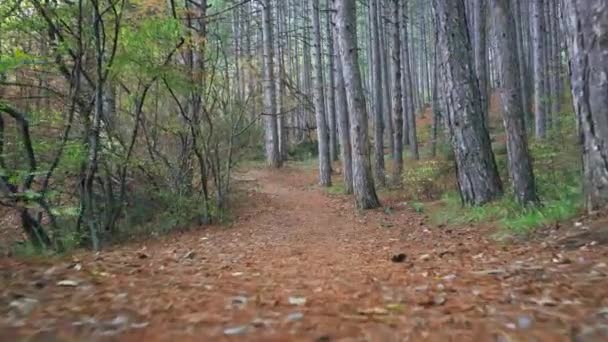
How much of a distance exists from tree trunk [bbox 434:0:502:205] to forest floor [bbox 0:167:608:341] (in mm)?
2881

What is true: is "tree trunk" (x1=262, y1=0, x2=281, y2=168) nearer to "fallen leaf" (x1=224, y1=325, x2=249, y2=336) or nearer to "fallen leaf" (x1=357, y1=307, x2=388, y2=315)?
"fallen leaf" (x1=357, y1=307, x2=388, y2=315)

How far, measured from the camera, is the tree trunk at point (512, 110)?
26.9 ft

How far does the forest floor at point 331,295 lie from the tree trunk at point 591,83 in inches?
24.9

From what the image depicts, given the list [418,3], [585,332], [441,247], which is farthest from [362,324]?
[418,3]

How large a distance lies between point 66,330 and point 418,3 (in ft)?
132

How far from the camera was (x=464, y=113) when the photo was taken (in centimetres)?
961

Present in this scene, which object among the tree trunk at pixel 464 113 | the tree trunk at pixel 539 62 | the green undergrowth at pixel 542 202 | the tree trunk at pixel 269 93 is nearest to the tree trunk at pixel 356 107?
the green undergrowth at pixel 542 202

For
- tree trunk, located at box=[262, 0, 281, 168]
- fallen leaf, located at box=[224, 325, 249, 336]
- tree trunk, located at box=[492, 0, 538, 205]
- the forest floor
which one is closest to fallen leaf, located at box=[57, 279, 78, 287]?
the forest floor

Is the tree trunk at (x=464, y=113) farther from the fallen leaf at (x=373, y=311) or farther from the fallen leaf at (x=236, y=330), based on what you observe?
the fallen leaf at (x=236, y=330)

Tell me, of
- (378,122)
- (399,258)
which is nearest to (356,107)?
(378,122)

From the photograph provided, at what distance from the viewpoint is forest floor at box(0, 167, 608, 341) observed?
2.64 m

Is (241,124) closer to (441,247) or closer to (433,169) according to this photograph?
(433,169)

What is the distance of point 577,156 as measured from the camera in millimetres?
11367

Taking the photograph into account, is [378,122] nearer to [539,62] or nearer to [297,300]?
[539,62]
